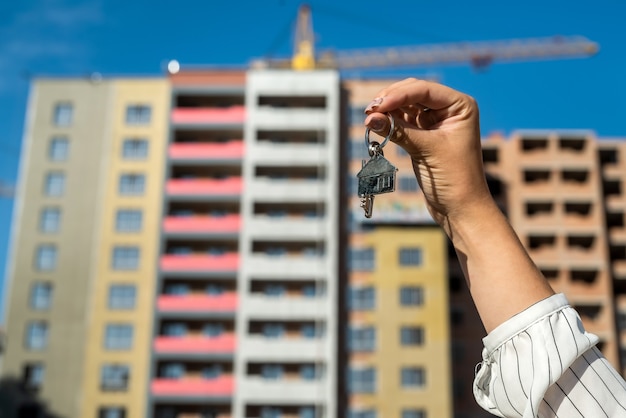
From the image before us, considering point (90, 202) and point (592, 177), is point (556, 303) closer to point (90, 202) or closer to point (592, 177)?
point (90, 202)

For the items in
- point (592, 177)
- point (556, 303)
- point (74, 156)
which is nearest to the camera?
point (556, 303)

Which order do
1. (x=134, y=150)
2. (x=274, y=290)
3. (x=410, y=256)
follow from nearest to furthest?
(x=274, y=290), (x=410, y=256), (x=134, y=150)

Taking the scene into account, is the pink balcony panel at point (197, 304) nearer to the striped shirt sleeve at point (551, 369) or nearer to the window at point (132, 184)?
the window at point (132, 184)

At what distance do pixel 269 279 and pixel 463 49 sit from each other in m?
54.9

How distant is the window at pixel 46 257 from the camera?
5016 cm

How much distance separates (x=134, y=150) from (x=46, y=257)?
997cm

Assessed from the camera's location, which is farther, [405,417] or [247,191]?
[247,191]

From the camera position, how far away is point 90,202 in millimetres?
50812

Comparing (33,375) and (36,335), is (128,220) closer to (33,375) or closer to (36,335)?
(36,335)

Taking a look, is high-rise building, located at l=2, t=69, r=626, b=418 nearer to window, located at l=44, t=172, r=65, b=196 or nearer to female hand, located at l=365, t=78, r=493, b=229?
window, located at l=44, t=172, r=65, b=196

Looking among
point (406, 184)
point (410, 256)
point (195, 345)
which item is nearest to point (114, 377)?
point (195, 345)

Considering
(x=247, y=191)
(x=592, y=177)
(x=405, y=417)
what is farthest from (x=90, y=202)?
(x=592, y=177)

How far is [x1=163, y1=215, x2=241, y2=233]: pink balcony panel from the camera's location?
4888cm

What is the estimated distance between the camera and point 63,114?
53.1 m
